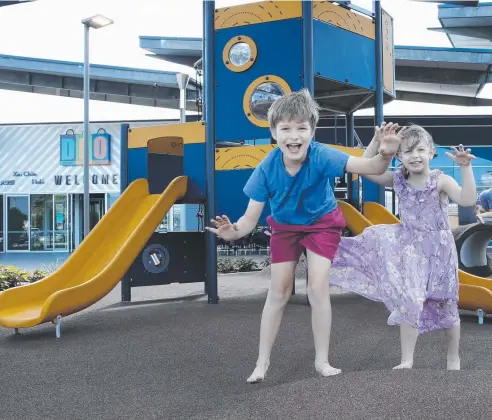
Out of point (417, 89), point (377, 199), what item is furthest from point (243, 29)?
point (417, 89)

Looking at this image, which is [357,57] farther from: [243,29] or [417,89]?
[417,89]

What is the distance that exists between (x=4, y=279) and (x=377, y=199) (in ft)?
18.3

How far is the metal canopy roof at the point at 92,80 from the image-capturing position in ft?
75.0

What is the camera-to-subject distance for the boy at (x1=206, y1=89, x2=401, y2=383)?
336cm

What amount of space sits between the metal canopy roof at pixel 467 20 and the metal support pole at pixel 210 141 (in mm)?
11295

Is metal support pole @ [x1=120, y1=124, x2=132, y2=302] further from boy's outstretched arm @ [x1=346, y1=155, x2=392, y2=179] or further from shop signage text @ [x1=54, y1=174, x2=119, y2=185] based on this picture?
shop signage text @ [x1=54, y1=174, x2=119, y2=185]

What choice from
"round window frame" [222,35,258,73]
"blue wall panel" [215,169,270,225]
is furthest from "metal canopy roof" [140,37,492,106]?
Result: "blue wall panel" [215,169,270,225]

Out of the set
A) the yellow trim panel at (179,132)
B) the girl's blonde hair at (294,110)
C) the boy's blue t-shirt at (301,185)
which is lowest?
the boy's blue t-shirt at (301,185)

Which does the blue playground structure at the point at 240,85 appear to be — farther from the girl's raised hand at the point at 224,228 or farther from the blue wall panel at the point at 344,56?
the girl's raised hand at the point at 224,228

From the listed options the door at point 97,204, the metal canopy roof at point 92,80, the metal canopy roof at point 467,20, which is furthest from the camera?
the metal canopy roof at point 92,80

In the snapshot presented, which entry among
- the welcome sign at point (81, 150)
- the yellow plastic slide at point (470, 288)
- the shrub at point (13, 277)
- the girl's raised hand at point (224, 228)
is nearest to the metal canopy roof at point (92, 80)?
the welcome sign at point (81, 150)

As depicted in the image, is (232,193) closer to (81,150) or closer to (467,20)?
(467,20)

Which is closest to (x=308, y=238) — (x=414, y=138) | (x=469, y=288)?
(x=414, y=138)

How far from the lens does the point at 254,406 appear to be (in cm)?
267
